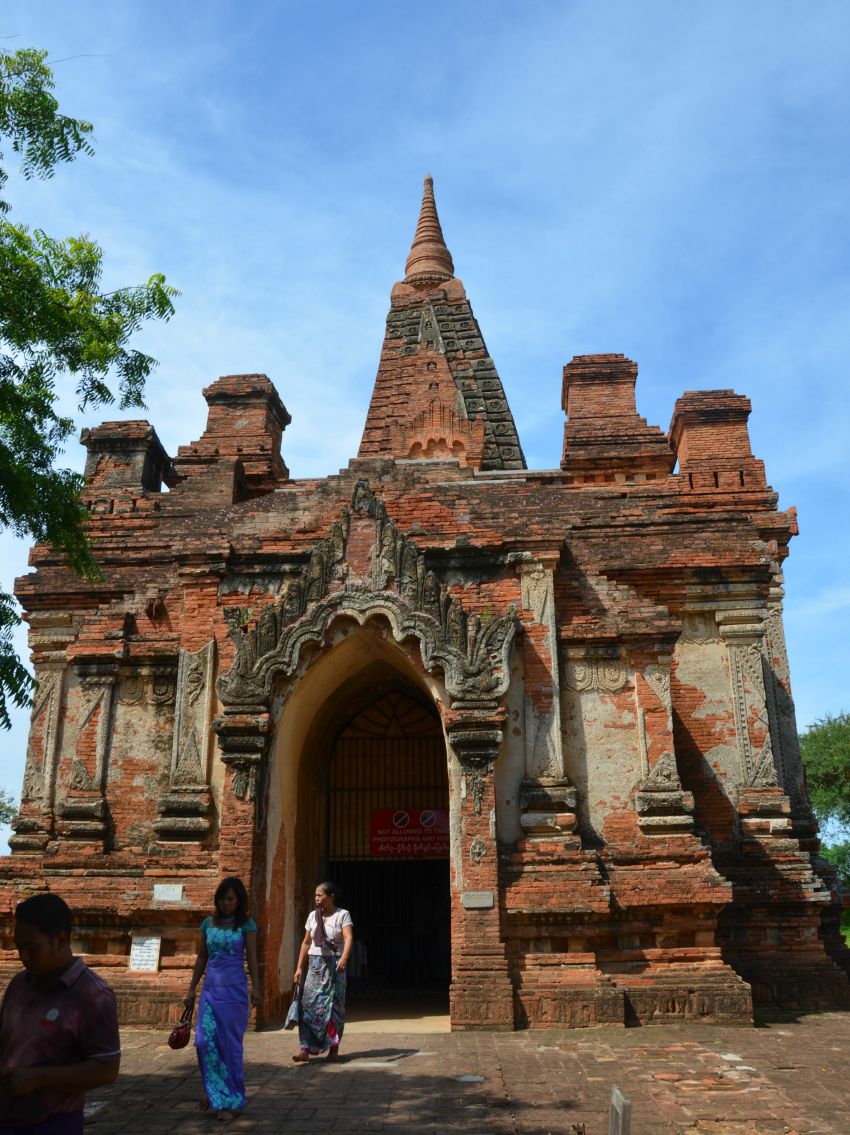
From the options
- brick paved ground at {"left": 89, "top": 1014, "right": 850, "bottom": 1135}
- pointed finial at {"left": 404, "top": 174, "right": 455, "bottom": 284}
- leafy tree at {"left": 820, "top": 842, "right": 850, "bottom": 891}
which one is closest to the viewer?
brick paved ground at {"left": 89, "top": 1014, "right": 850, "bottom": 1135}

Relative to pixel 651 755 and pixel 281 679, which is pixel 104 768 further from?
pixel 651 755

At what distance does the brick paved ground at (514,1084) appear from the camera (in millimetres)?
6391

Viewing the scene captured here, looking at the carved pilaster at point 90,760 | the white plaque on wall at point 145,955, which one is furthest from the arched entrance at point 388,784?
the white plaque on wall at point 145,955

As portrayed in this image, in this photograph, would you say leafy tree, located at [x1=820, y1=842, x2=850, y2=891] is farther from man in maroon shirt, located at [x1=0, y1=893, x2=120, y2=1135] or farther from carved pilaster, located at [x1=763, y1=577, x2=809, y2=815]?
man in maroon shirt, located at [x1=0, y1=893, x2=120, y2=1135]

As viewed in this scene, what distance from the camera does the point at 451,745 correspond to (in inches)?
404

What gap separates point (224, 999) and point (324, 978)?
1.75 m

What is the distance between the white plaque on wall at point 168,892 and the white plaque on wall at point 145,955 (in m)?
0.43

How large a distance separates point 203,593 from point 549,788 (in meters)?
4.49

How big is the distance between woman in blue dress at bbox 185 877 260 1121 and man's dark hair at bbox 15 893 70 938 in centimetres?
361

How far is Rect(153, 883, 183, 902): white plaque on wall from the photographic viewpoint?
1022 cm

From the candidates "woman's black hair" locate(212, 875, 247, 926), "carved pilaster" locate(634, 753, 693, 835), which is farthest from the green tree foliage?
"woman's black hair" locate(212, 875, 247, 926)

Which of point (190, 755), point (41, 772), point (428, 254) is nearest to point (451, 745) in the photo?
point (190, 755)

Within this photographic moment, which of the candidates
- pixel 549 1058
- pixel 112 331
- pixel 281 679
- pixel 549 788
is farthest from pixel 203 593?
pixel 549 1058

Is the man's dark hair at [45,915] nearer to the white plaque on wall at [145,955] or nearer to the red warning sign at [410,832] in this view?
the white plaque on wall at [145,955]
